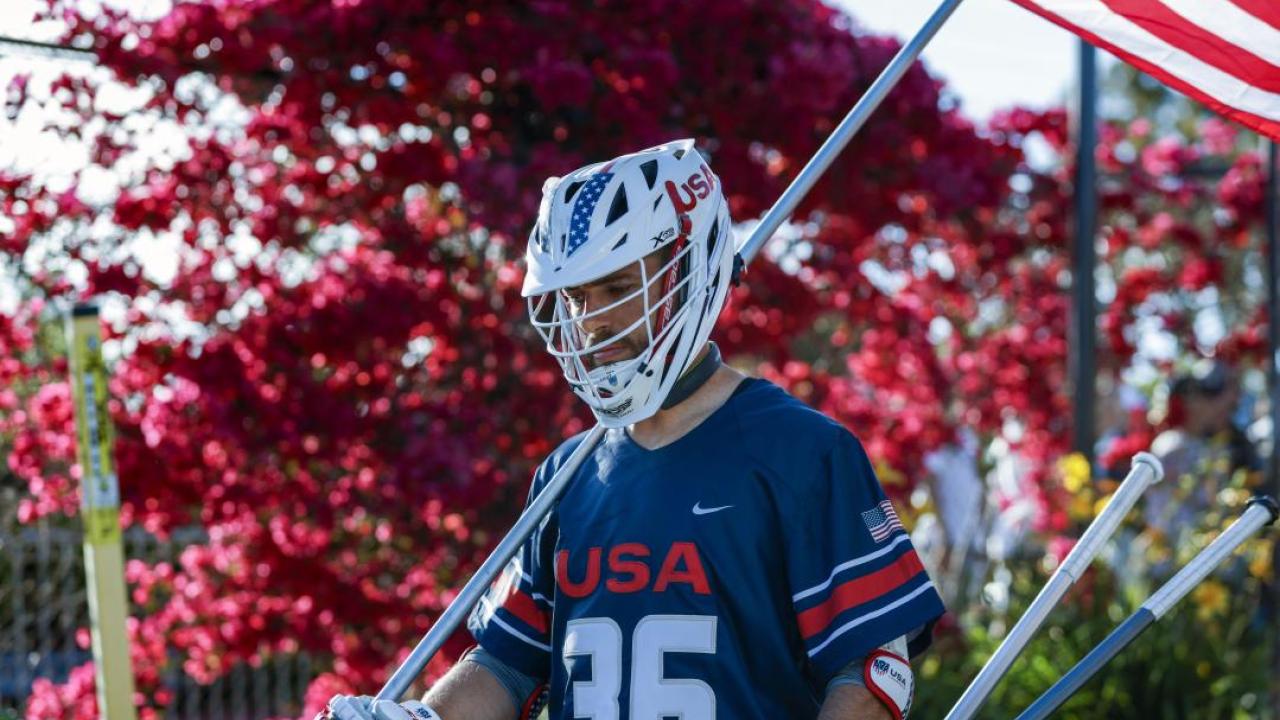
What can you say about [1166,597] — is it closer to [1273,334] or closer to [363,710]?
[363,710]

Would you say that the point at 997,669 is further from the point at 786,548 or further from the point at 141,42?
the point at 141,42

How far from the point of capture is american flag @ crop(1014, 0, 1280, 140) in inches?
131

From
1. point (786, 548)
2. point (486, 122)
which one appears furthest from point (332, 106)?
point (786, 548)

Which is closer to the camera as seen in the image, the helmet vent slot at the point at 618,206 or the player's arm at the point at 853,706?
the player's arm at the point at 853,706

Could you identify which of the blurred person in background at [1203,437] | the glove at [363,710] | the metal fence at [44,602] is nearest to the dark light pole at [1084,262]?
the blurred person in background at [1203,437]

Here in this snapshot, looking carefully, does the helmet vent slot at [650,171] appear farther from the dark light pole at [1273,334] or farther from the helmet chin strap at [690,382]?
the dark light pole at [1273,334]

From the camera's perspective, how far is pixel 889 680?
2480 millimetres

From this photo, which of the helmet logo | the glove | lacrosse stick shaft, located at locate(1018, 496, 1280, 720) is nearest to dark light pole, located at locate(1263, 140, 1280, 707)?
lacrosse stick shaft, located at locate(1018, 496, 1280, 720)

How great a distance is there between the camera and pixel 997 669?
9.03 ft

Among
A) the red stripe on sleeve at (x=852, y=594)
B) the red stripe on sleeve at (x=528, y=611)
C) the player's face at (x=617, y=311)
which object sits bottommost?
the red stripe on sleeve at (x=528, y=611)

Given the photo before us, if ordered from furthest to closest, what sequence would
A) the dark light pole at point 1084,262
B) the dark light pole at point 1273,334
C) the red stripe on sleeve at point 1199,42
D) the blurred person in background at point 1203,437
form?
the blurred person in background at point 1203,437 → the dark light pole at point 1084,262 → the dark light pole at point 1273,334 → the red stripe on sleeve at point 1199,42

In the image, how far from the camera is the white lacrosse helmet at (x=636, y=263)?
102 inches

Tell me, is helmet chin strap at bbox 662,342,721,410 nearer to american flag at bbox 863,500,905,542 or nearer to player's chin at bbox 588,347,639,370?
player's chin at bbox 588,347,639,370

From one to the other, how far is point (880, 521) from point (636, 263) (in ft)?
1.76
